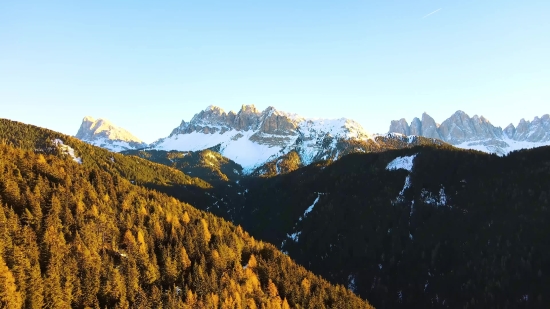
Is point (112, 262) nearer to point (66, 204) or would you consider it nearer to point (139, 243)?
point (139, 243)

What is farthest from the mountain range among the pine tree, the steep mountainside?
the steep mountainside

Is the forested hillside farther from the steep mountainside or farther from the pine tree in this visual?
the steep mountainside

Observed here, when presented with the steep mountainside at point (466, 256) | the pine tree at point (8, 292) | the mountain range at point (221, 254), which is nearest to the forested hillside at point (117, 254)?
the pine tree at point (8, 292)

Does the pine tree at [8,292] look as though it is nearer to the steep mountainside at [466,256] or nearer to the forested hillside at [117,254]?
the forested hillside at [117,254]

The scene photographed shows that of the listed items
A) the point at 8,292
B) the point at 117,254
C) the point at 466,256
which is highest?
the point at 8,292

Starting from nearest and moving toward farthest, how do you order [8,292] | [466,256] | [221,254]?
[8,292], [221,254], [466,256]

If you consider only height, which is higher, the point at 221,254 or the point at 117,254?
the point at 117,254

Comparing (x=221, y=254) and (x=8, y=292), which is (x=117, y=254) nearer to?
(x=8, y=292)

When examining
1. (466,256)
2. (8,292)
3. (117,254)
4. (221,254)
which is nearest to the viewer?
(8,292)

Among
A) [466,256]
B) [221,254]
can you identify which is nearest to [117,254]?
[221,254]
